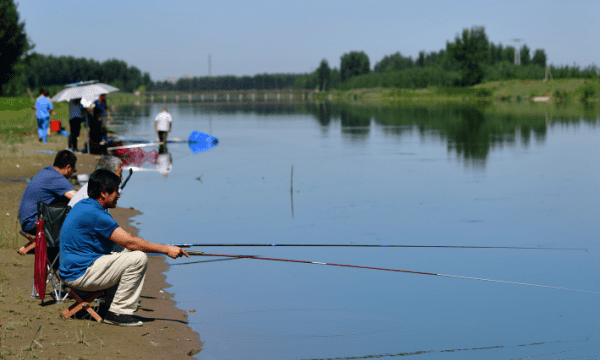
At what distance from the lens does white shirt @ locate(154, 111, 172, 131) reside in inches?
1107

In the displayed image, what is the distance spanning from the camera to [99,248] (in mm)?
6430

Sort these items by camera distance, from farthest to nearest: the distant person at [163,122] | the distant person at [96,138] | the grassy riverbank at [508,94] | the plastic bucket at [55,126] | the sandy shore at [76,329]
→ 1. the grassy riverbank at [508,94]
2. the distant person at [163,122]
3. the plastic bucket at [55,126]
4. the distant person at [96,138]
5. the sandy shore at [76,329]

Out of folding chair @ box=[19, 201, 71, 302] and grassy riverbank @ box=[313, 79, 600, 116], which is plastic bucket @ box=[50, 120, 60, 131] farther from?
grassy riverbank @ box=[313, 79, 600, 116]

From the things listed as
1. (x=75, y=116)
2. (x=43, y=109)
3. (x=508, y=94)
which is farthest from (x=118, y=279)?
(x=508, y=94)

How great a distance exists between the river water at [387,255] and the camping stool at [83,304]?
3.85ft

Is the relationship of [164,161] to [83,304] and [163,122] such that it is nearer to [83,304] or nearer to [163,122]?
[163,122]

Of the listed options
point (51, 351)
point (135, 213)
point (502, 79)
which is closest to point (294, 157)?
point (135, 213)

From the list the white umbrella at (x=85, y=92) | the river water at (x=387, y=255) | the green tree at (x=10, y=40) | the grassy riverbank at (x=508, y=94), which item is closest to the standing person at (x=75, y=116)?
the white umbrella at (x=85, y=92)

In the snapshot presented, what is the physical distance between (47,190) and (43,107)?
17.8 metres

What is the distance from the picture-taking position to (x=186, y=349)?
643 centimetres

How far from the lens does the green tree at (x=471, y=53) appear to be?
125312 mm

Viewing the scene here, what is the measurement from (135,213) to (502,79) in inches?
4588

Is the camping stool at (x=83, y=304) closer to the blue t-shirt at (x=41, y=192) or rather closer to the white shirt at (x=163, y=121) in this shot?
the blue t-shirt at (x=41, y=192)

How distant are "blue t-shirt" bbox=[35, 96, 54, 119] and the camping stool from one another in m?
19.6
